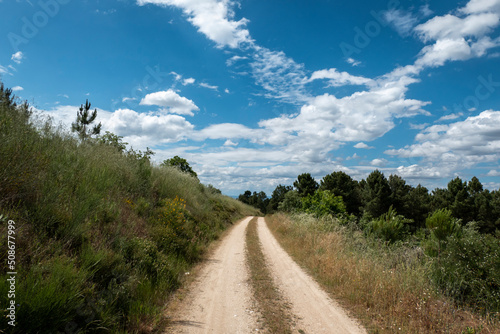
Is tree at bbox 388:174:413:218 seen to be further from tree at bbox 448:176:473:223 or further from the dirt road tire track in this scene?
the dirt road tire track

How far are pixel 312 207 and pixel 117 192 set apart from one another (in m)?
15.6

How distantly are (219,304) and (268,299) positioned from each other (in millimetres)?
1199

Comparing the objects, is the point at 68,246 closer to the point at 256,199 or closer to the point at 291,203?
the point at 291,203

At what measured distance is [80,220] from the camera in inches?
199

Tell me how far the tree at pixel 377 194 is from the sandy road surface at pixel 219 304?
1633 inches

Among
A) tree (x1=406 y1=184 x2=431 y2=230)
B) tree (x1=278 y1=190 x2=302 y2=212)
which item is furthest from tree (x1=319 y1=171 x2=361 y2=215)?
tree (x1=278 y1=190 x2=302 y2=212)

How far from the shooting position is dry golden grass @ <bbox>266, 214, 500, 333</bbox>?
4.70m

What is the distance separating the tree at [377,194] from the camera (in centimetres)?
4422

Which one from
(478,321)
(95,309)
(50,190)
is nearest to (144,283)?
(95,309)

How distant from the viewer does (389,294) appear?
5.70 meters

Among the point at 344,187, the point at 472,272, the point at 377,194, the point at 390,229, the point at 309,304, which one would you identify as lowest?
the point at 309,304

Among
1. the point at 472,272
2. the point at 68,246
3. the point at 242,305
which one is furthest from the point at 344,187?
the point at 68,246

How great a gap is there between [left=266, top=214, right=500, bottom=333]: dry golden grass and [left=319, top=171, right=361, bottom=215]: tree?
1759 inches

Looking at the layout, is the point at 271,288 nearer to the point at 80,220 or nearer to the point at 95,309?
the point at 95,309
